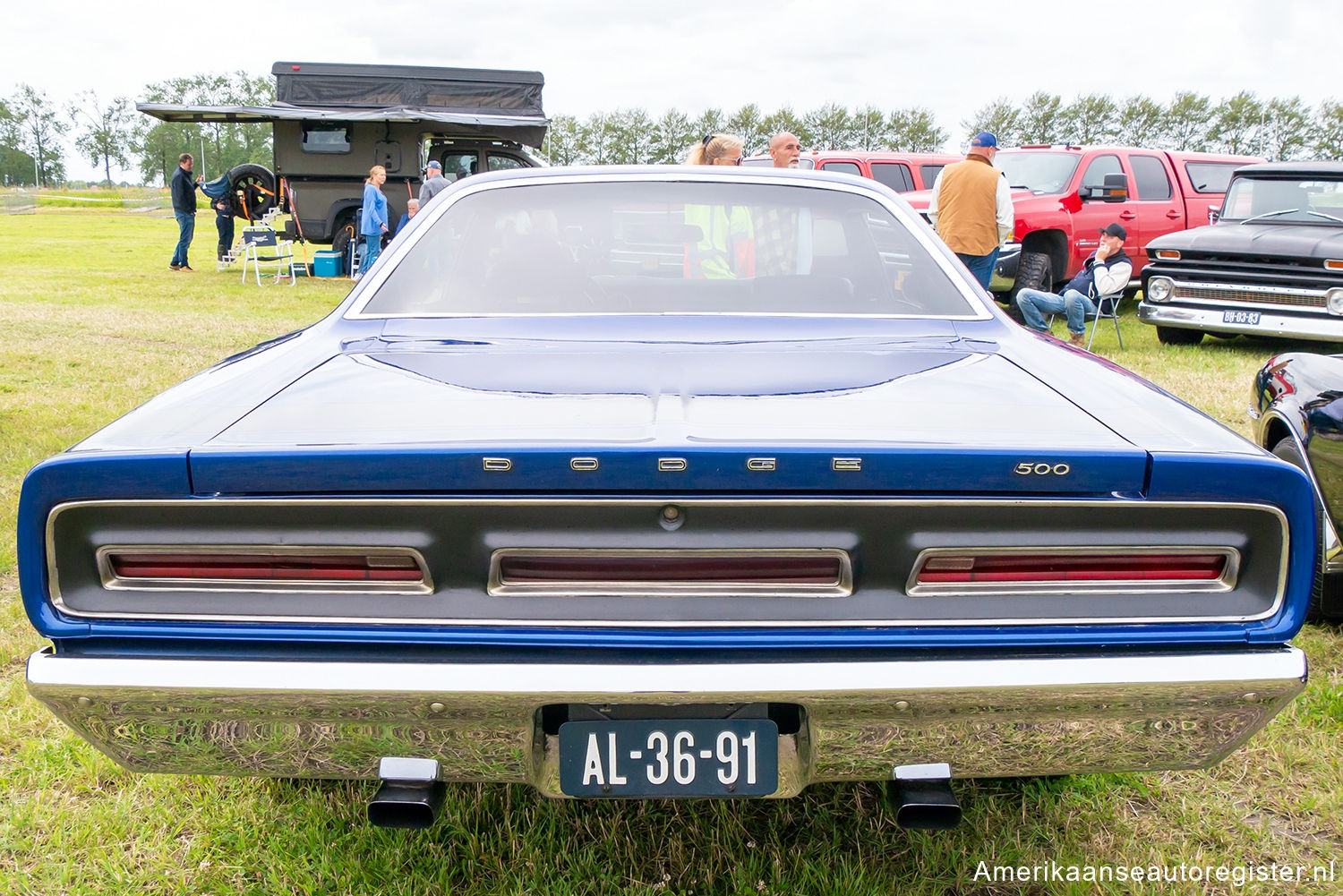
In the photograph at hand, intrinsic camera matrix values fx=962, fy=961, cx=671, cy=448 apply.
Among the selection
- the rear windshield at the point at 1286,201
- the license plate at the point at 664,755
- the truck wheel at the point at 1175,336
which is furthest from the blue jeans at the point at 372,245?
the license plate at the point at 664,755

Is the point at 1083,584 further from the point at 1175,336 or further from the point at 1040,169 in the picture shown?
the point at 1040,169

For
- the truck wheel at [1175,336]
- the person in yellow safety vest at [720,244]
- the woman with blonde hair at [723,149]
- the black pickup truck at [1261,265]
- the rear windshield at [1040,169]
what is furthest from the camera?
the rear windshield at [1040,169]

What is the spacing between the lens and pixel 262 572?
5.17 ft

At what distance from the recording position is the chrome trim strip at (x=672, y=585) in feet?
5.08

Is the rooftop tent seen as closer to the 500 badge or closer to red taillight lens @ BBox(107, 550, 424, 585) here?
red taillight lens @ BBox(107, 550, 424, 585)

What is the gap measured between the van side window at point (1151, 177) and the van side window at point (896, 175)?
2.46 meters

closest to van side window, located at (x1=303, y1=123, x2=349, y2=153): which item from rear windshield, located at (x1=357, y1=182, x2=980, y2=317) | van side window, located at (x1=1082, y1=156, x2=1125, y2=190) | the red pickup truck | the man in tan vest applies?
the red pickup truck

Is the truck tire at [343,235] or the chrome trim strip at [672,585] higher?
the truck tire at [343,235]

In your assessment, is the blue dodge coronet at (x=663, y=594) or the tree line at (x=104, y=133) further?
the tree line at (x=104, y=133)

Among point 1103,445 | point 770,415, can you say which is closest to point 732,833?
point 770,415

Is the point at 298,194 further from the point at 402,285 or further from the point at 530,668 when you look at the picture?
the point at 530,668

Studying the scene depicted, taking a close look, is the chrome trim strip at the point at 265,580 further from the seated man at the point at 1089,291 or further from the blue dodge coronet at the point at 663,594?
the seated man at the point at 1089,291

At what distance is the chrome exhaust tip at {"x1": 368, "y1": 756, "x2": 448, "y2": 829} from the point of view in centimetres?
159

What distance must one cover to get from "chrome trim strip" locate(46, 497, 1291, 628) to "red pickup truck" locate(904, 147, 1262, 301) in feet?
26.5
